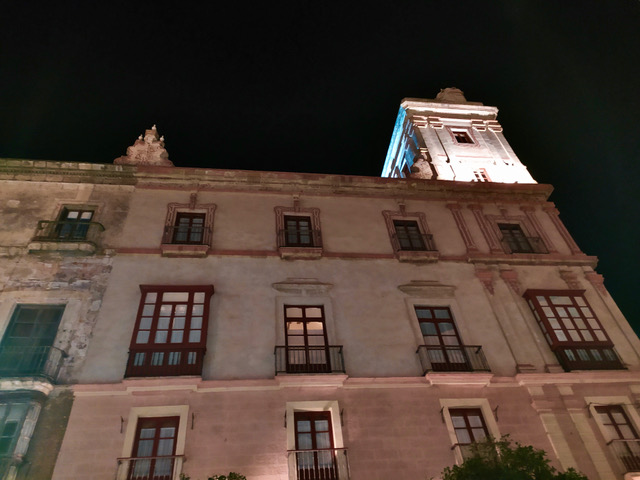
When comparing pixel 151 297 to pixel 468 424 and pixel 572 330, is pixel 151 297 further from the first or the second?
pixel 572 330

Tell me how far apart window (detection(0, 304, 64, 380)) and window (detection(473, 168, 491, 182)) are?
18.5m

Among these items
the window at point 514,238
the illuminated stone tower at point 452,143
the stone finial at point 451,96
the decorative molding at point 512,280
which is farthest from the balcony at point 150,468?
the stone finial at point 451,96

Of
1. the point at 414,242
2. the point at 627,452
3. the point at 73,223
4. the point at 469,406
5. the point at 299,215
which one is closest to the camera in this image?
the point at 627,452

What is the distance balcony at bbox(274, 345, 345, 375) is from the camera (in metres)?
13.0

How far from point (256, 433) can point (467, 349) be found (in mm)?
6573

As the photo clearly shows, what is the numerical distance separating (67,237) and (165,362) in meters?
6.09

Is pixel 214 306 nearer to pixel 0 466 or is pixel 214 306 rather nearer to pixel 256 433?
pixel 256 433

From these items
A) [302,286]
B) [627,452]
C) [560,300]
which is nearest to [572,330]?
[560,300]

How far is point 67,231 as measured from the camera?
15914 mm

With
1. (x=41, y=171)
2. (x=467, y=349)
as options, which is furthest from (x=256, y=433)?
(x=41, y=171)

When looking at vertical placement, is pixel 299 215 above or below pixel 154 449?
above

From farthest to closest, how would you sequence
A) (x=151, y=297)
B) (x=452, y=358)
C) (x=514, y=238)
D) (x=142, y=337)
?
(x=514, y=238) → (x=151, y=297) → (x=452, y=358) → (x=142, y=337)

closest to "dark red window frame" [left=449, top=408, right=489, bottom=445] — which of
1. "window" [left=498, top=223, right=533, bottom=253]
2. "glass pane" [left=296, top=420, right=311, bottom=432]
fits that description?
"glass pane" [left=296, top=420, right=311, bottom=432]

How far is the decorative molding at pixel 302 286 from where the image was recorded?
15102 mm
